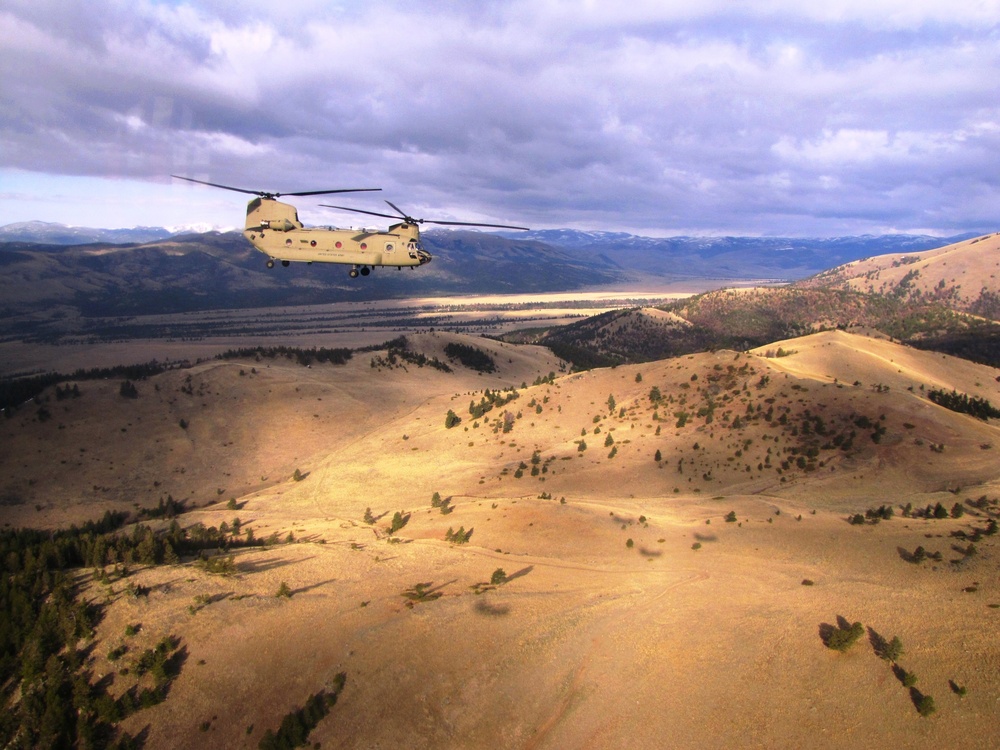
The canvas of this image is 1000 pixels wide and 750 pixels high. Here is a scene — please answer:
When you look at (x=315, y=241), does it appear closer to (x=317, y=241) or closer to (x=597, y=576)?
(x=317, y=241)

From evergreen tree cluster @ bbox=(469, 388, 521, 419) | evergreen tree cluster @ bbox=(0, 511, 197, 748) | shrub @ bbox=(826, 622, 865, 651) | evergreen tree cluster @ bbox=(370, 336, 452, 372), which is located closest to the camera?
evergreen tree cluster @ bbox=(0, 511, 197, 748)

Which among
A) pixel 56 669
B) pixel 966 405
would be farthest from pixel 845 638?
pixel 966 405

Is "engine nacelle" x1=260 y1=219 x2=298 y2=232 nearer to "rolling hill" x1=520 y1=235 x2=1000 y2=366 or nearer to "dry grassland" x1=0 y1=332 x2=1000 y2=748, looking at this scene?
"dry grassland" x1=0 y1=332 x2=1000 y2=748

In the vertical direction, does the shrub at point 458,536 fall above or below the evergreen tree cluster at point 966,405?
below

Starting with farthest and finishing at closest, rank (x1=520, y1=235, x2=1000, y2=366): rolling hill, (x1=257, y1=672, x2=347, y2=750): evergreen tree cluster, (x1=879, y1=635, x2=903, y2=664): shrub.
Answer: (x1=520, y1=235, x2=1000, y2=366): rolling hill
(x1=879, y1=635, x2=903, y2=664): shrub
(x1=257, y1=672, x2=347, y2=750): evergreen tree cluster

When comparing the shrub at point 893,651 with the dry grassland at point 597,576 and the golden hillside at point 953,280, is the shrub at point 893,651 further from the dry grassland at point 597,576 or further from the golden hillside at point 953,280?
the golden hillside at point 953,280

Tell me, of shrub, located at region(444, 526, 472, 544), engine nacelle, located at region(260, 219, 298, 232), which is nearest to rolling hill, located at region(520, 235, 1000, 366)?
engine nacelle, located at region(260, 219, 298, 232)

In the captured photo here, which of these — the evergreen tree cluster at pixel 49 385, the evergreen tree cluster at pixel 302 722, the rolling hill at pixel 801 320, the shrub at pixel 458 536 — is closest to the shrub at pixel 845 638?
the evergreen tree cluster at pixel 302 722
